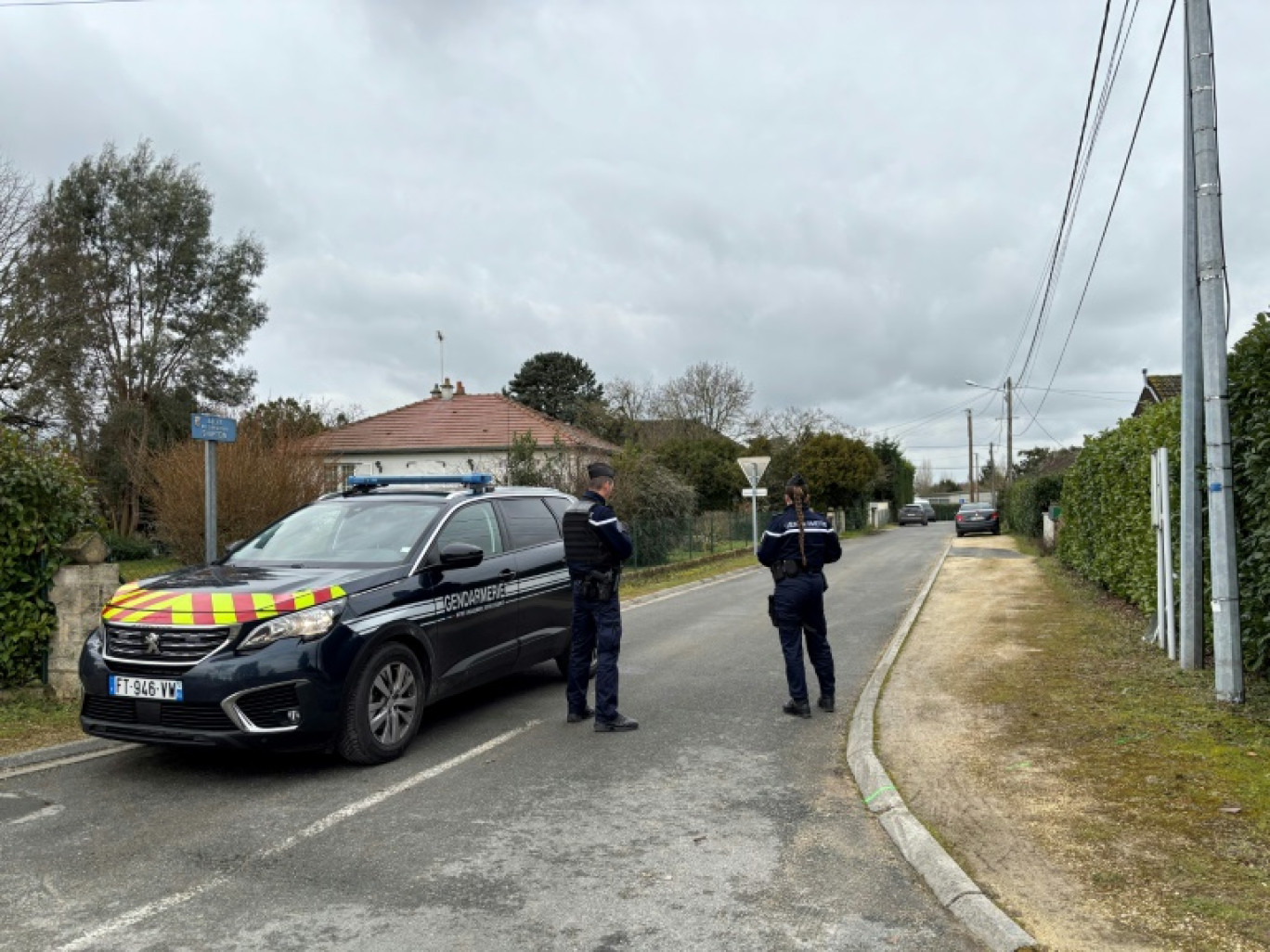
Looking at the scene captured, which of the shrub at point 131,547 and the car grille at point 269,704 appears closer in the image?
the car grille at point 269,704

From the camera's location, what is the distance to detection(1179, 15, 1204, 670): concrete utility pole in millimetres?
7426

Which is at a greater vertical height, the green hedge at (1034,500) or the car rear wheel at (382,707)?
the green hedge at (1034,500)

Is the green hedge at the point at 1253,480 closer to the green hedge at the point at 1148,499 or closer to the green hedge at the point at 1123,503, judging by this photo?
the green hedge at the point at 1148,499

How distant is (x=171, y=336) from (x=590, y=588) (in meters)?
31.7

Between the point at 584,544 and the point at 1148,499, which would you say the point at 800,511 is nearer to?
the point at 584,544

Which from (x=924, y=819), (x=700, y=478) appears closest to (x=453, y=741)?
(x=924, y=819)

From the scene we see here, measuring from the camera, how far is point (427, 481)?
7.76m

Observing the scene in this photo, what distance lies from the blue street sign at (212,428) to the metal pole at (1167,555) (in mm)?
8422

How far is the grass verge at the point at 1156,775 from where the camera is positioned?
3682 mm

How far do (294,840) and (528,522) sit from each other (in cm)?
378

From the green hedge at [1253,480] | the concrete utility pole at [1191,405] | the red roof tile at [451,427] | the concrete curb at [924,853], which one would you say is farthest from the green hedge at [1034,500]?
the concrete curb at [924,853]

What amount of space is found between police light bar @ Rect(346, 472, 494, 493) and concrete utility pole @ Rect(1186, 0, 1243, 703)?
215 inches

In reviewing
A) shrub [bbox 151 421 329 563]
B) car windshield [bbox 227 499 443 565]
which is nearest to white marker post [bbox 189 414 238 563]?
car windshield [bbox 227 499 443 565]

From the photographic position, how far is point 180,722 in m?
5.29
